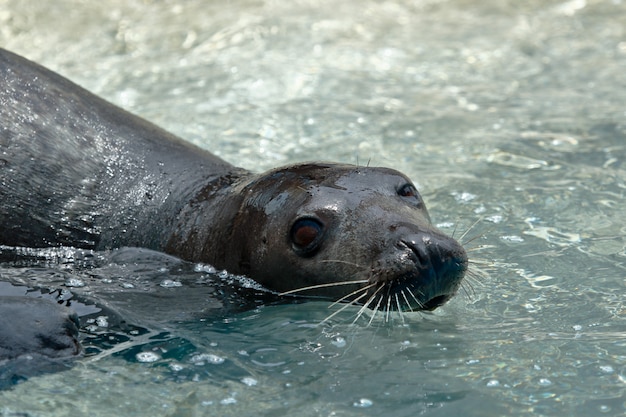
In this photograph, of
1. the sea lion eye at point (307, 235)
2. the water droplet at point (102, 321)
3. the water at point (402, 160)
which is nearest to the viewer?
the water at point (402, 160)

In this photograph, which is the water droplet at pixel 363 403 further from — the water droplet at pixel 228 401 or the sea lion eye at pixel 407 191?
the sea lion eye at pixel 407 191

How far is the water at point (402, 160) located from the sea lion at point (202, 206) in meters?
0.21

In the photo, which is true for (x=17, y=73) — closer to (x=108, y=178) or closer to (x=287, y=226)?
(x=108, y=178)

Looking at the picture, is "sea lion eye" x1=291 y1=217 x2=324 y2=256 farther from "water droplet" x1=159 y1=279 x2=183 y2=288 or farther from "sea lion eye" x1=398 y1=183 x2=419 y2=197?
"water droplet" x1=159 y1=279 x2=183 y2=288

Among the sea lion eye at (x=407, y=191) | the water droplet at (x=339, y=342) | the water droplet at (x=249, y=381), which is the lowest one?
the water droplet at (x=249, y=381)

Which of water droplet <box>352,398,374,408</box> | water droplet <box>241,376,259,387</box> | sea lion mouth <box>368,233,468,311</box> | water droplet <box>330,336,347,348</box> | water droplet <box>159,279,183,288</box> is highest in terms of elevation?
sea lion mouth <box>368,233,468,311</box>

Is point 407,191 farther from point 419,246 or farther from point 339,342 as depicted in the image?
point 339,342

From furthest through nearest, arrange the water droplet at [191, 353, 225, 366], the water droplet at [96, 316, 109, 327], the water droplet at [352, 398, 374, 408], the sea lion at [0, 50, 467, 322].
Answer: the water droplet at [96, 316, 109, 327]
the sea lion at [0, 50, 467, 322]
the water droplet at [191, 353, 225, 366]
the water droplet at [352, 398, 374, 408]

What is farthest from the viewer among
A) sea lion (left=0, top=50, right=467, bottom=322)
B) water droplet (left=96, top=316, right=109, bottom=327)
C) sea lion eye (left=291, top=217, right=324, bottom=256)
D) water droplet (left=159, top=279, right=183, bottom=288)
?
water droplet (left=159, top=279, right=183, bottom=288)

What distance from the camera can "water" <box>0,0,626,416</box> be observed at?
4402 millimetres

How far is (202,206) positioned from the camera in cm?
587

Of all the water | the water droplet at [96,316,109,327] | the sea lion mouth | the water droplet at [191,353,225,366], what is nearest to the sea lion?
the sea lion mouth

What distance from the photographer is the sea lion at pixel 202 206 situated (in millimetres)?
4922

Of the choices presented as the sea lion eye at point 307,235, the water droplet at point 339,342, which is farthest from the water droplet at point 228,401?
the sea lion eye at point 307,235
